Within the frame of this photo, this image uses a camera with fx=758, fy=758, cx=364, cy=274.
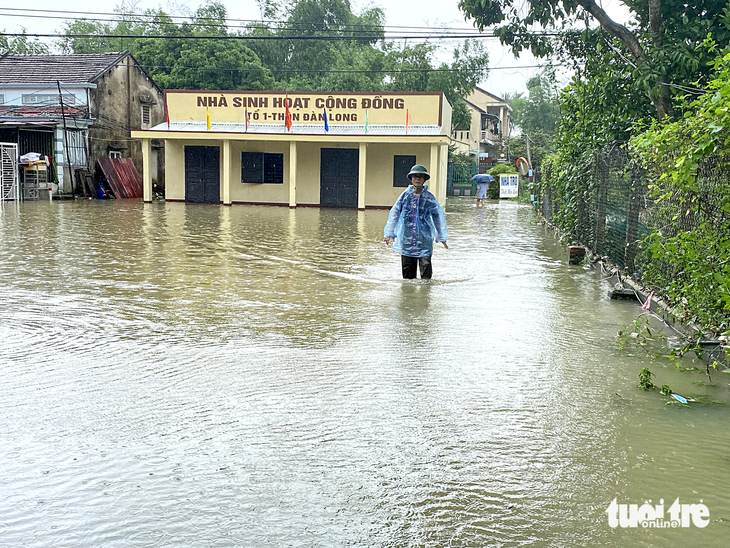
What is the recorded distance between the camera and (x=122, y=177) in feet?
110

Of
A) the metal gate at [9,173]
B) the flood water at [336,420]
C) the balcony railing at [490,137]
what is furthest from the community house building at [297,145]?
the balcony railing at [490,137]

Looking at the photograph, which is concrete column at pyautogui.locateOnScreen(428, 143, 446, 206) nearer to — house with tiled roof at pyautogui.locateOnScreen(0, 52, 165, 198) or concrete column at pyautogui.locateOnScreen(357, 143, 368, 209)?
concrete column at pyautogui.locateOnScreen(357, 143, 368, 209)

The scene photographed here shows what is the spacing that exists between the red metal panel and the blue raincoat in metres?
25.2

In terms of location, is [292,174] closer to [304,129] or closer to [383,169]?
[304,129]

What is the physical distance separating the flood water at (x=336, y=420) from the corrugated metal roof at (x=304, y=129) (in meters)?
20.0

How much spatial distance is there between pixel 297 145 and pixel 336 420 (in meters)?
27.0

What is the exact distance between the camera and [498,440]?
173 inches

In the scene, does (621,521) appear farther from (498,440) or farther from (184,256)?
(184,256)

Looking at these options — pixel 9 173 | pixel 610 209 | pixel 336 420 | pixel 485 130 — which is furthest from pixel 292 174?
pixel 485 130

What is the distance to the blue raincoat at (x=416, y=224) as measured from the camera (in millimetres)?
10125

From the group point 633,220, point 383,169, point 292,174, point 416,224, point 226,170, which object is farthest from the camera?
point 383,169

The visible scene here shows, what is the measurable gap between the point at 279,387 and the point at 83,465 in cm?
168

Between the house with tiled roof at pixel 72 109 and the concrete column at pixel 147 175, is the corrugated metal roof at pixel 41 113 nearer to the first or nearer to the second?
the house with tiled roof at pixel 72 109

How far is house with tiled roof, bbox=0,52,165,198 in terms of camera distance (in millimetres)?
30531
